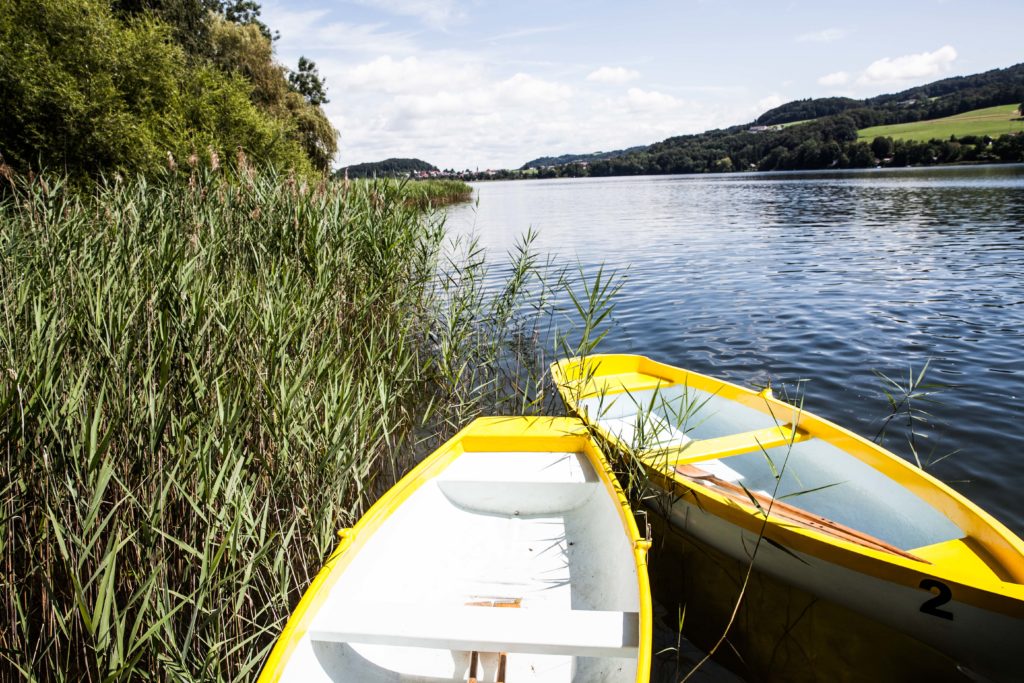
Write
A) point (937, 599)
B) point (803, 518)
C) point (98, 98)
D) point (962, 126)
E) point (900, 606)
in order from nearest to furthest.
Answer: point (937, 599), point (900, 606), point (803, 518), point (98, 98), point (962, 126)

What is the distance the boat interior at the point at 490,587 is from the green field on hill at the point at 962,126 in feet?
240

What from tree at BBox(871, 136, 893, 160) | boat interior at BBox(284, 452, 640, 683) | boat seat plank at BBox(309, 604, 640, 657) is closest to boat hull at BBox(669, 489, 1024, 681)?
boat interior at BBox(284, 452, 640, 683)

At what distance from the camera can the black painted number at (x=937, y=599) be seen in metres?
2.51

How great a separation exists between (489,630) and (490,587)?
96cm

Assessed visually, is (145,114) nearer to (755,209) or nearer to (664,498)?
(664,498)

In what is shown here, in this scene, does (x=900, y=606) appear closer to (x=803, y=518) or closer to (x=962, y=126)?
(x=803, y=518)

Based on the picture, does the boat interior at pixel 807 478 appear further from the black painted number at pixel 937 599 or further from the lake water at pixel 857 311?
the lake water at pixel 857 311

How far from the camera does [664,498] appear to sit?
12.5 feet

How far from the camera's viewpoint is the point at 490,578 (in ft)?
11.1

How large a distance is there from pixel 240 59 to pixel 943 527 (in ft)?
100

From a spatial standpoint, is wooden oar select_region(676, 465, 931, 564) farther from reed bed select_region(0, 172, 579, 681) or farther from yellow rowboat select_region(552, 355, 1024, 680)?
reed bed select_region(0, 172, 579, 681)

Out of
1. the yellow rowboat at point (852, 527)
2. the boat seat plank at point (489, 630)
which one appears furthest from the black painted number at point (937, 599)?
the boat seat plank at point (489, 630)

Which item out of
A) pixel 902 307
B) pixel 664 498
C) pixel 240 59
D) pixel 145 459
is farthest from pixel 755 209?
pixel 145 459

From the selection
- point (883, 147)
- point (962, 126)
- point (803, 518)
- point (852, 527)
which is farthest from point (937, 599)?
point (962, 126)
